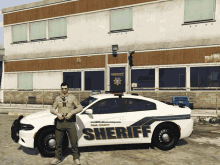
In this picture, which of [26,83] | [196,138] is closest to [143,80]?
[196,138]

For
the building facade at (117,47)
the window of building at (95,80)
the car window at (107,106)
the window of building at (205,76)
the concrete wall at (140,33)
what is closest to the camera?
the car window at (107,106)

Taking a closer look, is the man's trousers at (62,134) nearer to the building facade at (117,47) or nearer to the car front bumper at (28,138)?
the car front bumper at (28,138)

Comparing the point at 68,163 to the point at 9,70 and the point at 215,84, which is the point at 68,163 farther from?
the point at 9,70

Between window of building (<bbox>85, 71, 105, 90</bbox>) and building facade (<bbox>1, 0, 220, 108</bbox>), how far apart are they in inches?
2.9

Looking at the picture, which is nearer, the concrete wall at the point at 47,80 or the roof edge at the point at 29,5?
the concrete wall at the point at 47,80

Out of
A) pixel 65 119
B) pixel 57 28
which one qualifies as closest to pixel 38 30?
pixel 57 28

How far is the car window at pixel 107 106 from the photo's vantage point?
585cm

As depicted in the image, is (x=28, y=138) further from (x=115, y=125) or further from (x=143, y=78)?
(x=143, y=78)

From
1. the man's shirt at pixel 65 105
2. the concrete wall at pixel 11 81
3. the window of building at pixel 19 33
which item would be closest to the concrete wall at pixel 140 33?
the window of building at pixel 19 33

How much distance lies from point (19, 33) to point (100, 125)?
1582 cm

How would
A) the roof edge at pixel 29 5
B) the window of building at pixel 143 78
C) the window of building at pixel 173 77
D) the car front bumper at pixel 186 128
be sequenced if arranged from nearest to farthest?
the car front bumper at pixel 186 128 < the window of building at pixel 173 77 < the window of building at pixel 143 78 < the roof edge at pixel 29 5

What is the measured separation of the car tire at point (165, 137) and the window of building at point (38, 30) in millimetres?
14182

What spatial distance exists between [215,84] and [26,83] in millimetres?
14291

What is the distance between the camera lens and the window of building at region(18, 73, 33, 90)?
18.0 m
